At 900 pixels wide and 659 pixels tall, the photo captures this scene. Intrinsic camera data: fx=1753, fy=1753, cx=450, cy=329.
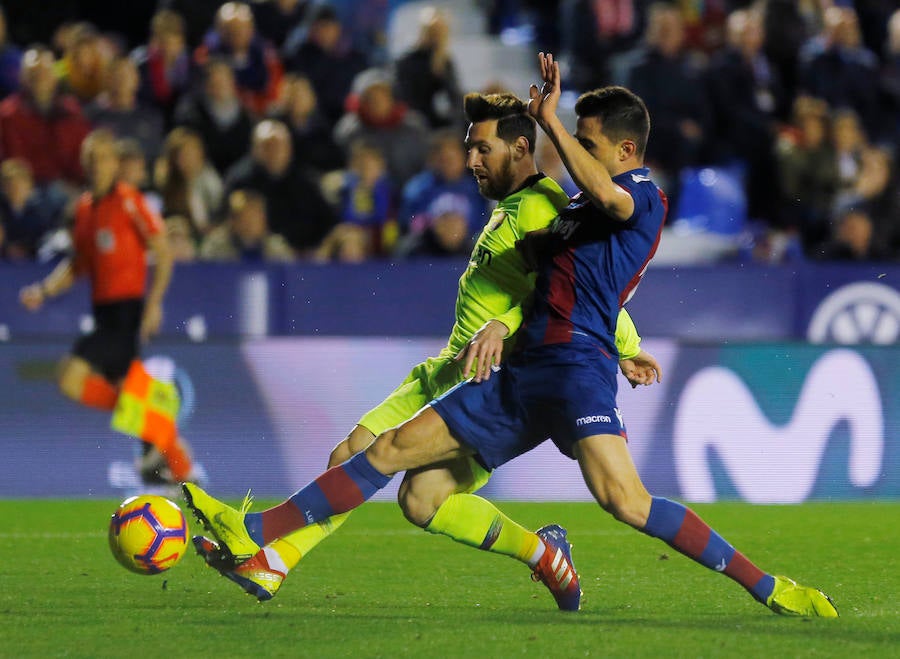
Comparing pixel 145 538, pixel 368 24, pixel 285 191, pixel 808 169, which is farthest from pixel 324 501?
pixel 368 24

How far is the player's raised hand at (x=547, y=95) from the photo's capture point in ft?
17.3

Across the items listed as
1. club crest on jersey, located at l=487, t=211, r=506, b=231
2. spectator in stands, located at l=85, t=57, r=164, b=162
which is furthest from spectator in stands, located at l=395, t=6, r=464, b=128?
club crest on jersey, located at l=487, t=211, r=506, b=231

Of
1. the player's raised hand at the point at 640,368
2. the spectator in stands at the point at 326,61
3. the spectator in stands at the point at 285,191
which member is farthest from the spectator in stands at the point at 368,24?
the player's raised hand at the point at 640,368

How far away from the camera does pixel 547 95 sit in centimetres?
532

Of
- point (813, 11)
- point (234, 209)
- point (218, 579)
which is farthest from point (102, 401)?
point (813, 11)

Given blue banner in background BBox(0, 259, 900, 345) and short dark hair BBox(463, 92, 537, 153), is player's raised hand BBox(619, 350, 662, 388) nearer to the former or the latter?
short dark hair BBox(463, 92, 537, 153)

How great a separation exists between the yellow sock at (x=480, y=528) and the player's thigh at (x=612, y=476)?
641mm

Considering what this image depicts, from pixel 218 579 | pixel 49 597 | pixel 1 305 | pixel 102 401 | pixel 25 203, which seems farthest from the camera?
pixel 25 203

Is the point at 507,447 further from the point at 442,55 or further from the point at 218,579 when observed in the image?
the point at 442,55

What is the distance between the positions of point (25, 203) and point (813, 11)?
687 cm

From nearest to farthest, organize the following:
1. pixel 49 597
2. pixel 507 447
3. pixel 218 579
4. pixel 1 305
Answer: pixel 507 447 → pixel 49 597 → pixel 218 579 → pixel 1 305

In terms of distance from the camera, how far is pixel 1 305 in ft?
36.6

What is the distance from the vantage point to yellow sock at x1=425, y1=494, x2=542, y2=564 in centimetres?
607

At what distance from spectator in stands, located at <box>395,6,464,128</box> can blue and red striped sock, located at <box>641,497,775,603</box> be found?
7.92 meters
